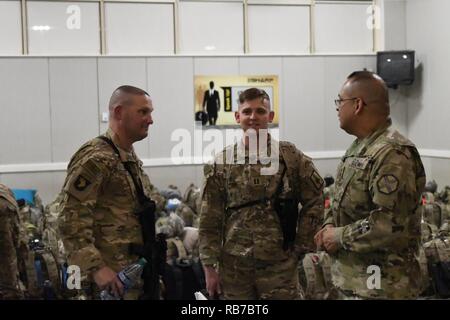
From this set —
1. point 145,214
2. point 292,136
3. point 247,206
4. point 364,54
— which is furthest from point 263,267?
point 364,54

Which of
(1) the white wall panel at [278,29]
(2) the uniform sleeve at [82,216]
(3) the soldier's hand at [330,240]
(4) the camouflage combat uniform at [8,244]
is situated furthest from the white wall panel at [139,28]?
(3) the soldier's hand at [330,240]

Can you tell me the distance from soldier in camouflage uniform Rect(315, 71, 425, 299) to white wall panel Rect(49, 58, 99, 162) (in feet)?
19.3

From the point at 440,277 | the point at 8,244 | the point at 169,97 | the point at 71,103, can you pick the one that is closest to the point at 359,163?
the point at 8,244

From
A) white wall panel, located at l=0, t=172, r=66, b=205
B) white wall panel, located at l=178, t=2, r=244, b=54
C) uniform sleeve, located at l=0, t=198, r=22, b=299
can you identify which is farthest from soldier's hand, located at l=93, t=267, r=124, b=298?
white wall panel, located at l=178, t=2, r=244, b=54

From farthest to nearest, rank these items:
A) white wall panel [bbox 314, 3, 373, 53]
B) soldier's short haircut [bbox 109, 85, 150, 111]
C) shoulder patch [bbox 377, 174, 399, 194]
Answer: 1. white wall panel [bbox 314, 3, 373, 53]
2. soldier's short haircut [bbox 109, 85, 150, 111]
3. shoulder patch [bbox 377, 174, 399, 194]

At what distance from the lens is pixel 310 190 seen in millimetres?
2605

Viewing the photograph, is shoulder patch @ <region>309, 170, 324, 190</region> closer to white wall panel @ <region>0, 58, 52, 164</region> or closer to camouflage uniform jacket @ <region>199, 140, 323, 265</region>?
camouflage uniform jacket @ <region>199, 140, 323, 265</region>

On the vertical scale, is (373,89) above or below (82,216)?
above

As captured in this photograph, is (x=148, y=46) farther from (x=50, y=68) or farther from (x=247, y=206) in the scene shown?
(x=247, y=206)

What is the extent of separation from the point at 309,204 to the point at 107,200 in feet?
2.94

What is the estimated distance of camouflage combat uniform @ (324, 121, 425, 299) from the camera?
212cm

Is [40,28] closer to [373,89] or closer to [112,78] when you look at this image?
[112,78]

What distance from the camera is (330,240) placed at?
2.28 metres

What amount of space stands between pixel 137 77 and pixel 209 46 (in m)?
1.15
